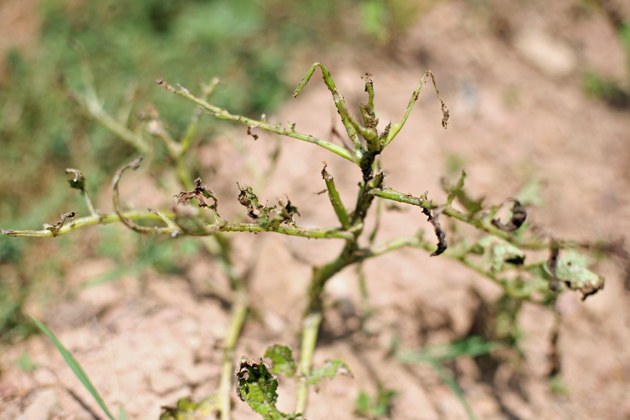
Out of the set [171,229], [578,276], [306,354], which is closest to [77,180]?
[171,229]

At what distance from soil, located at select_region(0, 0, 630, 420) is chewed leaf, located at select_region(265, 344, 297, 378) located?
0.95 ft

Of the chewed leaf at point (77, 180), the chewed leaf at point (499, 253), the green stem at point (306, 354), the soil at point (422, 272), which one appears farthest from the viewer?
the soil at point (422, 272)

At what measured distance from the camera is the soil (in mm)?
2121

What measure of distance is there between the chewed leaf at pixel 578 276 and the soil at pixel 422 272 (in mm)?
534

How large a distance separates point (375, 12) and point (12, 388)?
3058 mm

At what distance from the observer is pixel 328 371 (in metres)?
1.82

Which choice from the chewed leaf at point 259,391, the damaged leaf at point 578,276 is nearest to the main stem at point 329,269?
the chewed leaf at point 259,391

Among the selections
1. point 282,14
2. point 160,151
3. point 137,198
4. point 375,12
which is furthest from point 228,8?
point 137,198

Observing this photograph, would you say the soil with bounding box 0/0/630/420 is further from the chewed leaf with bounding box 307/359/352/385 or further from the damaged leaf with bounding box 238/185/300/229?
the chewed leaf with bounding box 307/359/352/385

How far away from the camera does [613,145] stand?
3621 mm

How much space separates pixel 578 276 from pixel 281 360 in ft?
3.25

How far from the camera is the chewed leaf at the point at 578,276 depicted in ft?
5.53

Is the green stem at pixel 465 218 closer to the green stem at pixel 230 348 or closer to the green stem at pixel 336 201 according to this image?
the green stem at pixel 336 201

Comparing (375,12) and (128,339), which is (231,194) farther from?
(375,12)
